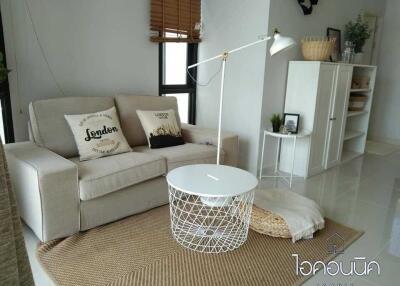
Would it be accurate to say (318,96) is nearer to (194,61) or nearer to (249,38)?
(249,38)

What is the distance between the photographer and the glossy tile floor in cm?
178

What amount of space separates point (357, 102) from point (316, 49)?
1.39m

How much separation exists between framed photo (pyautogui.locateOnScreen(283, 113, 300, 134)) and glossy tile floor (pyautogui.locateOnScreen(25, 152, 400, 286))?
53 cm

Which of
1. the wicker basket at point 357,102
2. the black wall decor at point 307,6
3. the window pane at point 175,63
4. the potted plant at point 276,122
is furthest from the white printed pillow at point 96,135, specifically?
the wicker basket at point 357,102

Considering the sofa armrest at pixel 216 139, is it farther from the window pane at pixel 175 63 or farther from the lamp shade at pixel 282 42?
the lamp shade at pixel 282 42

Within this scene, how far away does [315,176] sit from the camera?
11.4 ft

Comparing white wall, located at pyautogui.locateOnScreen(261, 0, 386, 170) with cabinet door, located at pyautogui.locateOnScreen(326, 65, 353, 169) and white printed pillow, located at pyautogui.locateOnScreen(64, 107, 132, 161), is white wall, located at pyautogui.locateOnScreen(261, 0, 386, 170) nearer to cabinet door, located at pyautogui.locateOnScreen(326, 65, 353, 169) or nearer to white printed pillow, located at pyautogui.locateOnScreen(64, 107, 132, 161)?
cabinet door, located at pyautogui.locateOnScreen(326, 65, 353, 169)

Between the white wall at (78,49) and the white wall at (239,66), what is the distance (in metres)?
0.70

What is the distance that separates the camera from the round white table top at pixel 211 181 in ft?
5.74

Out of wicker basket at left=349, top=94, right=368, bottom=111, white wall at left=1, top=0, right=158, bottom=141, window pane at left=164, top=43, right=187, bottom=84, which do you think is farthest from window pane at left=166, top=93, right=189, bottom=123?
wicker basket at left=349, top=94, right=368, bottom=111

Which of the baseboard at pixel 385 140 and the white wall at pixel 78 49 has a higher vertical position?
the white wall at pixel 78 49

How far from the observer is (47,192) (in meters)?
1.83

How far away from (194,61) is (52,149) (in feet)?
6.55

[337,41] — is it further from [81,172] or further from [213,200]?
[81,172]
